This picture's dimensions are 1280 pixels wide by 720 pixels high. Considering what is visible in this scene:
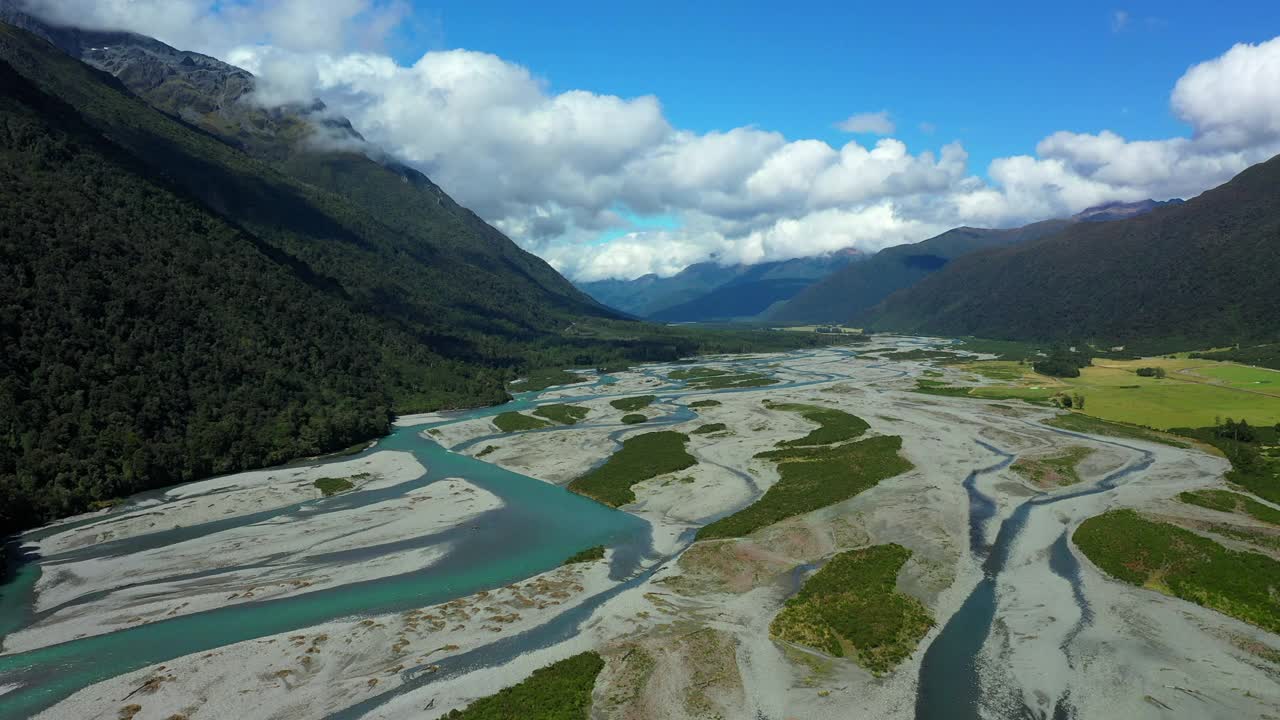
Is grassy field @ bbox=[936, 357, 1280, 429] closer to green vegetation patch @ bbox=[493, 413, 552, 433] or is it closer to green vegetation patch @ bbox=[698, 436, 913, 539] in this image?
green vegetation patch @ bbox=[698, 436, 913, 539]

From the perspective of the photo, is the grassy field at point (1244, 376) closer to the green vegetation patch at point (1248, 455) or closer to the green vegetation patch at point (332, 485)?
the green vegetation patch at point (1248, 455)

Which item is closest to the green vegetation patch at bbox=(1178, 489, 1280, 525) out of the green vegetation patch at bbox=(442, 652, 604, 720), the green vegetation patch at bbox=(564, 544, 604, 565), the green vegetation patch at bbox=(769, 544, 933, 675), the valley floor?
the valley floor

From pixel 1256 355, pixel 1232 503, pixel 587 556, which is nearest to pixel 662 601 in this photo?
pixel 587 556

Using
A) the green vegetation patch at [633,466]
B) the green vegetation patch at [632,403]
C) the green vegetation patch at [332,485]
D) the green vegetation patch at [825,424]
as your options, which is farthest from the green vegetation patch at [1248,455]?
the green vegetation patch at [332,485]

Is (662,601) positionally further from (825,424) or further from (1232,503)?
(825,424)

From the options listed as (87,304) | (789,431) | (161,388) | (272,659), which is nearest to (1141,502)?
(789,431)
